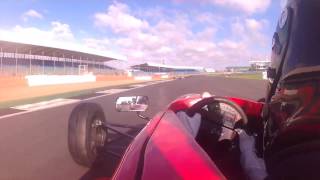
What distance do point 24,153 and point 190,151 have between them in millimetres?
6229

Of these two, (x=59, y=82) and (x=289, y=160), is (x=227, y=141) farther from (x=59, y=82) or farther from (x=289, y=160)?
(x=59, y=82)

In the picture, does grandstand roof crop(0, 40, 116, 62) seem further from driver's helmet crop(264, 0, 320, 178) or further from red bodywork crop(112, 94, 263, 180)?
driver's helmet crop(264, 0, 320, 178)

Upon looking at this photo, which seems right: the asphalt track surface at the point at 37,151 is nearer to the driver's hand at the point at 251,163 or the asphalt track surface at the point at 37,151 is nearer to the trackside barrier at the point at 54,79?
the driver's hand at the point at 251,163

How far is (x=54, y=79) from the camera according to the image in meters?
41.7

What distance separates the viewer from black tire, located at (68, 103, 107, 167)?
195 inches

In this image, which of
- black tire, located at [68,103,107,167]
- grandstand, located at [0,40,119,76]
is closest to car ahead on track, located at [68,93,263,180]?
black tire, located at [68,103,107,167]

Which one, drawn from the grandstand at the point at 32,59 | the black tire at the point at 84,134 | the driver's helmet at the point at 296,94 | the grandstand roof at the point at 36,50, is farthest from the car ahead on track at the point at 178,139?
the grandstand roof at the point at 36,50

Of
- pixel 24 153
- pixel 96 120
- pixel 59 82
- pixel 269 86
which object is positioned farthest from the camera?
pixel 59 82

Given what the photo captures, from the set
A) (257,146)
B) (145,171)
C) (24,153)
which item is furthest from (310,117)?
(24,153)

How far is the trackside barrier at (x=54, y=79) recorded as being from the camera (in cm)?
3703

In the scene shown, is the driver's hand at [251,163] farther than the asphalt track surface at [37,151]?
No

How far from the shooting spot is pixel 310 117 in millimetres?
1596

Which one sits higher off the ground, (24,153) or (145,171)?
(145,171)

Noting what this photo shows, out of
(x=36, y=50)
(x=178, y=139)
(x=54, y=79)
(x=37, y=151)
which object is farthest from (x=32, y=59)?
(x=178, y=139)
